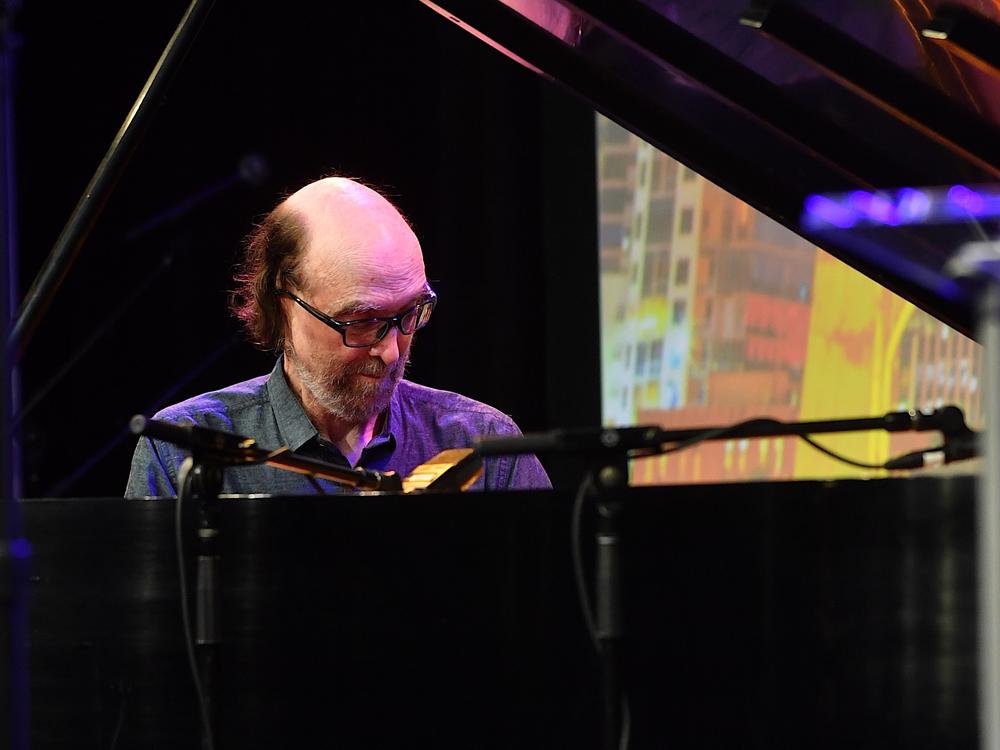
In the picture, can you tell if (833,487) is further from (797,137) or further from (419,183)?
(419,183)

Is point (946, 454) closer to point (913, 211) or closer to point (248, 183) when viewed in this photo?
point (913, 211)

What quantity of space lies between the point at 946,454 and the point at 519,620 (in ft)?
2.06

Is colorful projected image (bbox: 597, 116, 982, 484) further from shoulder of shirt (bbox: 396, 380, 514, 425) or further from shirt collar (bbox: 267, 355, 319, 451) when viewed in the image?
shirt collar (bbox: 267, 355, 319, 451)

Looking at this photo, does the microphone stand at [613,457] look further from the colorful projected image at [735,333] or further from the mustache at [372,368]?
the colorful projected image at [735,333]

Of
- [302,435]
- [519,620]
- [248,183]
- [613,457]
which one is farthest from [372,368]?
[248,183]

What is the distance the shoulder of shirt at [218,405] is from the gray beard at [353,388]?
0.15 metres

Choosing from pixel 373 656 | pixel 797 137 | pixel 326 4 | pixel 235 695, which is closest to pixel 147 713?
pixel 235 695

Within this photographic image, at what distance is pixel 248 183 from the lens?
4.57 meters

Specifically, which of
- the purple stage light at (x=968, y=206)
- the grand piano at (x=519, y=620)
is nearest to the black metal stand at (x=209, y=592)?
the grand piano at (x=519, y=620)

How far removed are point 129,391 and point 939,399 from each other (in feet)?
9.04

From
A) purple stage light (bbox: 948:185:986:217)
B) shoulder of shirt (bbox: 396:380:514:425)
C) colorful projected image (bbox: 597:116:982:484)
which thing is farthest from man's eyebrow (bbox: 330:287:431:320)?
purple stage light (bbox: 948:185:986:217)

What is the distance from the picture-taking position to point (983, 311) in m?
1.00

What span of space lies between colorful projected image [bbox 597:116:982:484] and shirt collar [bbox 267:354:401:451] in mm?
1212

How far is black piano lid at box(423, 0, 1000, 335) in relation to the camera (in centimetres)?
224
